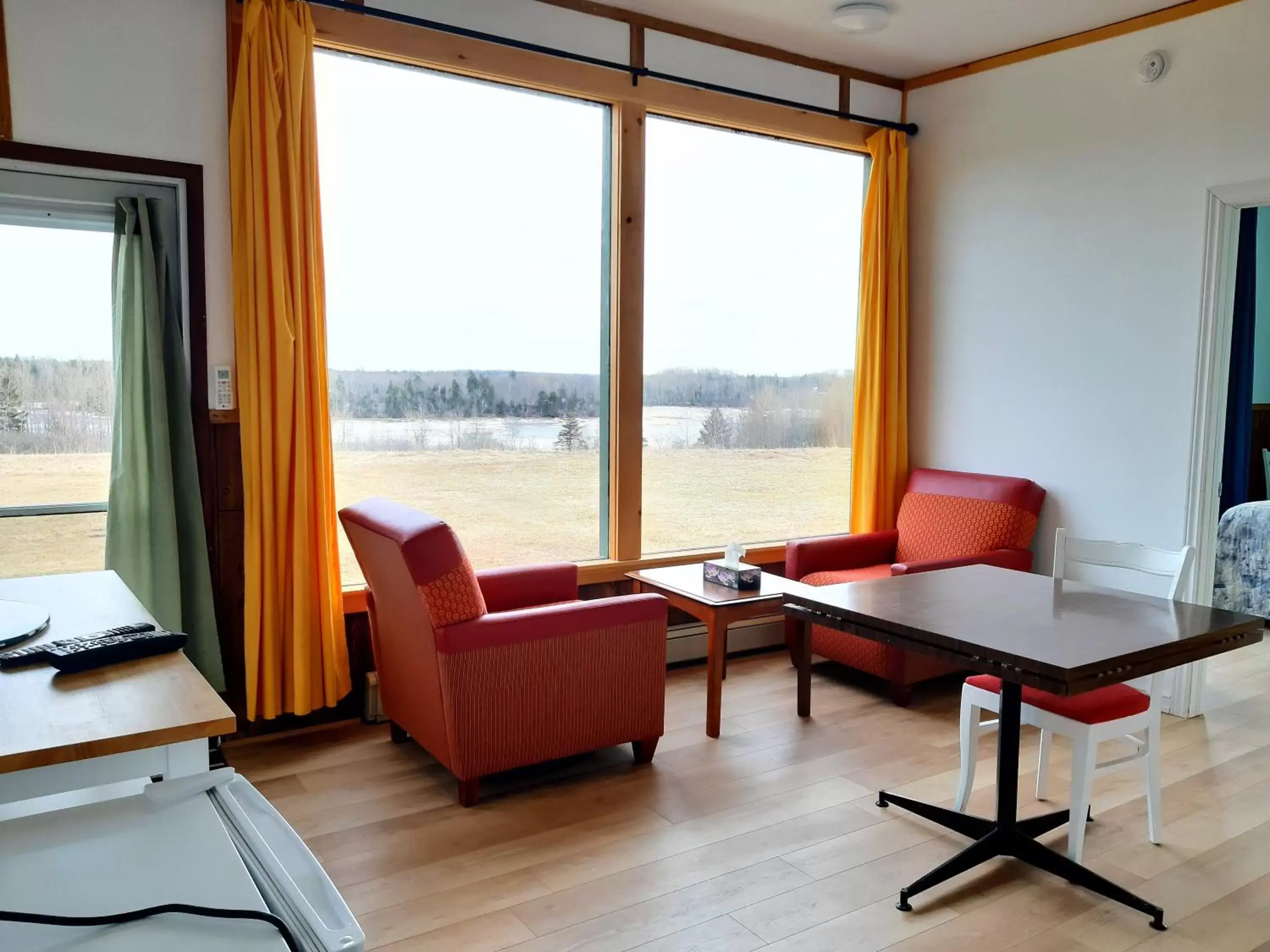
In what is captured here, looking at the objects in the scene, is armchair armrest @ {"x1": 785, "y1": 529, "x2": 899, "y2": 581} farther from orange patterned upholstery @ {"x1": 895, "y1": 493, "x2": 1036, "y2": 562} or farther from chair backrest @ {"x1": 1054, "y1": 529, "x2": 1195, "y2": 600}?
chair backrest @ {"x1": 1054, "y1": 529, "x2": 1195, "y2": 600}

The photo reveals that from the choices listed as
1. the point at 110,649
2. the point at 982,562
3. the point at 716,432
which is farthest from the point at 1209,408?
the point at 110,649

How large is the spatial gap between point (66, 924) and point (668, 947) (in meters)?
1.74

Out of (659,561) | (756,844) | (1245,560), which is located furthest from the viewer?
(1245,560)

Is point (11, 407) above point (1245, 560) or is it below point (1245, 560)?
above

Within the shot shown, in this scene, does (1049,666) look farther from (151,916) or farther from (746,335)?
(746,335)

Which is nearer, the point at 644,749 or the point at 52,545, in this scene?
the point at 52,545


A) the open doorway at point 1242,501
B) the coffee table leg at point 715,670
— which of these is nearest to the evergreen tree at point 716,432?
the coffee table leg at point 715,670

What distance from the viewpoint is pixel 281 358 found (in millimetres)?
3398

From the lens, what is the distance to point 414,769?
3312 mm

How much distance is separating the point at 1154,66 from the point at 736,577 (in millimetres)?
2778

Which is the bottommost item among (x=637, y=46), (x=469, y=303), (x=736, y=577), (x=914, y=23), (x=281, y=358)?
(x=736, y=577)

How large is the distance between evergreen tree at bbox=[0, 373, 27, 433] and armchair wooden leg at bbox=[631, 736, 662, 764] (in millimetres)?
2343

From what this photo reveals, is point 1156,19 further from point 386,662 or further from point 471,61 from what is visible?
point 386,662

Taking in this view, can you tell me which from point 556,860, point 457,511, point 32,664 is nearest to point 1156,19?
point 457,511
